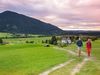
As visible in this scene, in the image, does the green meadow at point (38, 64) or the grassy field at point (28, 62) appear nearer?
the green meadow at point (38, 64)

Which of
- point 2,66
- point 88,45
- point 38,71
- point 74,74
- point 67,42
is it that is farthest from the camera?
point 67,42

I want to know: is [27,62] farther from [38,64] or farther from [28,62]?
[38,64]

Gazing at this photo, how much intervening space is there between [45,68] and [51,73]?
3.78 metres

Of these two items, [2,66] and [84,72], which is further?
[2,66]

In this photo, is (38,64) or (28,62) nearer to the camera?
(38,64)

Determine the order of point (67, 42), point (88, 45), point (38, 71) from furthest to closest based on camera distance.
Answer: point (67, 42) → point (88, 45) → point (38, 71)

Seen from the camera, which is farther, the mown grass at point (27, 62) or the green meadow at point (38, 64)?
the mown grass at point (27, 62)

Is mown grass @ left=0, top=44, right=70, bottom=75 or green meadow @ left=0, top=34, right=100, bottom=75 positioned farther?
Result: mown grass @ left=0, top=44, right=70, bottom=75

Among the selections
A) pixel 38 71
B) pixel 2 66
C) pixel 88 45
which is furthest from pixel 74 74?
pixel 88 45

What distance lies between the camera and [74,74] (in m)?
27.6

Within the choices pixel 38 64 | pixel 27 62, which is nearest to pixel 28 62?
pixel 27 62

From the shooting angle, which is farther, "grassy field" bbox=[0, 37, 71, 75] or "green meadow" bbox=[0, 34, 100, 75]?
"grassy field" bbox=[0, 37, 71, 75]

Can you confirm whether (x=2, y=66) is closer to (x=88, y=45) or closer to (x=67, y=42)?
(x=88, y=45)

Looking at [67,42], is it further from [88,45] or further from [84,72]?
[84,72]
